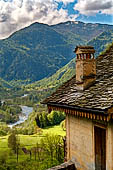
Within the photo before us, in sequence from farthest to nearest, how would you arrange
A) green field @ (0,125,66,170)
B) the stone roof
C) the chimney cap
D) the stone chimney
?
1. green field @ (0,125,66,170)
2. the chimney cap
3. the stone chimney
4. the stone roof

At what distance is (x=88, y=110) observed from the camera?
22.6ft

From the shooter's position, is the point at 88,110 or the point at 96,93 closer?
the point at 88,110

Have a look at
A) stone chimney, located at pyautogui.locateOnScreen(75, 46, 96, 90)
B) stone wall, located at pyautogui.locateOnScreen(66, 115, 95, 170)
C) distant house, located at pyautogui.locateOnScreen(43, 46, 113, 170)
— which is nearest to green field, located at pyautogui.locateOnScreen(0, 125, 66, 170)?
stone wall, located at pyautogui.locateOnScreen(66, 115, 95, 170)

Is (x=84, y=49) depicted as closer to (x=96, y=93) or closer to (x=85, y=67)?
(x=85, y=67)

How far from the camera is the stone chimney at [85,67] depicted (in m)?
8.56

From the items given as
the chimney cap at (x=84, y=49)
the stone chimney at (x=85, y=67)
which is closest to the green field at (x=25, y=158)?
the stone chimney at (x=85, y=67)

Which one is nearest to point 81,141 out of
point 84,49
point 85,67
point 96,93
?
point 96,93

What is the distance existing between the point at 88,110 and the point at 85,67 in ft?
7.26

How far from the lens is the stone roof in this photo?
679 cm

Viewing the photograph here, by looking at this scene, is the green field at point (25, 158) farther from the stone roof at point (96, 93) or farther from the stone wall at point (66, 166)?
the stone roof at point (96, 93)

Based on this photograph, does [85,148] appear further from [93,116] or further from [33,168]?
[33,168]

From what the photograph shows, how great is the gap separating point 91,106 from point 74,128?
2.24 meters

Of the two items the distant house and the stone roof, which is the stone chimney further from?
the stone roof

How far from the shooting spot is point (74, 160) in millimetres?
9156
